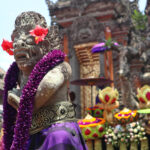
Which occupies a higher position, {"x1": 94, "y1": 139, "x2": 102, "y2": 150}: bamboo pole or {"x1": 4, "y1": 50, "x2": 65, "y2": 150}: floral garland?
{"x1": 4, "y1": 50, "x2": 65, "y2": 150}: floral garland

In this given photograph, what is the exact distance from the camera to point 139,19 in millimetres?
11320

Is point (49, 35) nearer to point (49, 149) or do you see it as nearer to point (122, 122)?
point (49, 149)

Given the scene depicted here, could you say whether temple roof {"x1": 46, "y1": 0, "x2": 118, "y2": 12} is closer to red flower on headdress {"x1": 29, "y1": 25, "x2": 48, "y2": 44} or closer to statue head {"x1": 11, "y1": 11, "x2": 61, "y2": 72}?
statue head {"x1": 11, "y1": 11, "x2": 61, "y2": 72}

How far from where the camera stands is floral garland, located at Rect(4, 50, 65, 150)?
76.4 inches

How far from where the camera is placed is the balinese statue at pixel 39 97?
1.95 meters

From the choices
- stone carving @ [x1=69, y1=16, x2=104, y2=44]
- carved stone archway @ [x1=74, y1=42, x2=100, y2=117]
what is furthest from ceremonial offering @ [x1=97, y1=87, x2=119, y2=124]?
stone carving @ [x1=69, y1=16, x2=104, y2=44]

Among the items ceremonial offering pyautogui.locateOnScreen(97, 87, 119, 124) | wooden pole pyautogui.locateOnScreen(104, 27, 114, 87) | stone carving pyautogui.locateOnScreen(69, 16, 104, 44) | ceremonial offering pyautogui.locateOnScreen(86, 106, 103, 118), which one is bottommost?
ceremonial offering pyautogui.locateOnScreen(86, 106, 103, 118)

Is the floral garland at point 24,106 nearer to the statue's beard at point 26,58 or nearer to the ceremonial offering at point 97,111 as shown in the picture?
the statue's beard at point 26,58

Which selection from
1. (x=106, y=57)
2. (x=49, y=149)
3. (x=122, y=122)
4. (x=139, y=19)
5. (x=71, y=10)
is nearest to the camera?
(x=49, y=149)

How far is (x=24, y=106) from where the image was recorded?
1979 mm

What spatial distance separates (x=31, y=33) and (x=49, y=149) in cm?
111

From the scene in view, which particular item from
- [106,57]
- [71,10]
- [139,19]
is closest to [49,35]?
[106,57]

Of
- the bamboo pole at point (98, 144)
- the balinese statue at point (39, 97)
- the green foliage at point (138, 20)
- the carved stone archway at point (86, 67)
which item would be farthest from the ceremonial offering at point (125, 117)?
the green foliage at point (138, 20)

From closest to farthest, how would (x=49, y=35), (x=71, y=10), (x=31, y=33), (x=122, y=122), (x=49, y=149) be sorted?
(x=49, y=149), (x=31, y=33), (x=49, y=35), (x=122, y=122), (x=71, y=10)
